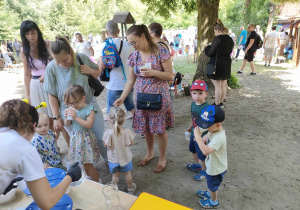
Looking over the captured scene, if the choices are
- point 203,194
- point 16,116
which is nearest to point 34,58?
point 16,116

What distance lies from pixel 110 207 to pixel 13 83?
9838 millimetres

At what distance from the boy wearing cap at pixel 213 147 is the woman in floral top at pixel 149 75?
28.3 inches

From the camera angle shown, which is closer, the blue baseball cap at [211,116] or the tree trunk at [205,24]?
the blue baseball cap at [211,116]

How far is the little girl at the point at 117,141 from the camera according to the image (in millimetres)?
2125

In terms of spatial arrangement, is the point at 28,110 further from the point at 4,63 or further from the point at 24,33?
the point at 4,63

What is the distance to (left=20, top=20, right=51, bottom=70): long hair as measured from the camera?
8.37 ft

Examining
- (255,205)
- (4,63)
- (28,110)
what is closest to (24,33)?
(28,110)

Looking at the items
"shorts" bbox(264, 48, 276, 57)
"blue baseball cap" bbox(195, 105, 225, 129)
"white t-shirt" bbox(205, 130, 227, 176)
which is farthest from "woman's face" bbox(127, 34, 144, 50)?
"shorts" bbox(264, 48, 276, 57)

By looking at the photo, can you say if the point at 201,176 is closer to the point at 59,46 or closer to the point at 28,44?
the point at 59,46

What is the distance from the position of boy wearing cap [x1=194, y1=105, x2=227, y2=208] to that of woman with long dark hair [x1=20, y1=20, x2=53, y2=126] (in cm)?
221

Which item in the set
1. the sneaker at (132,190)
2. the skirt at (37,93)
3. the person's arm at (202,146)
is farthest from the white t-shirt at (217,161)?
the skirt at (37,93)

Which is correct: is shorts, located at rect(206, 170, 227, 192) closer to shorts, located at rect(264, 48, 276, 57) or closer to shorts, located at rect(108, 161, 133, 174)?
shorts, located at rect(108, 161, 133, 174)

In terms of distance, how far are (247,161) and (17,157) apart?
116 inches

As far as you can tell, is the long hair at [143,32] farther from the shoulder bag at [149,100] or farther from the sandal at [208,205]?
the sandal at [208,205]
